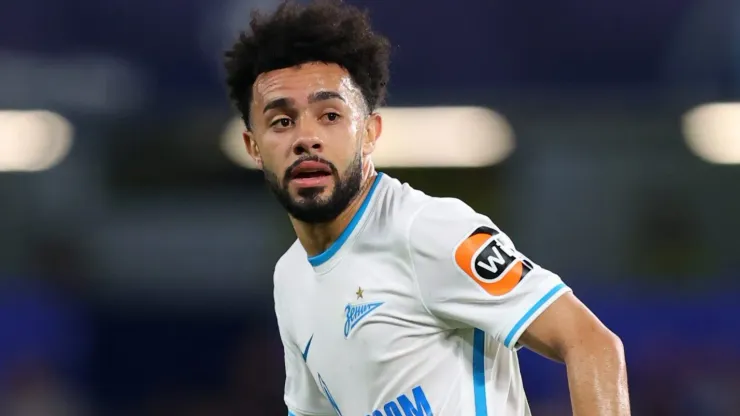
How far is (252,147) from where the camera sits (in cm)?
195

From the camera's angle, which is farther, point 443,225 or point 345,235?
point 345,235

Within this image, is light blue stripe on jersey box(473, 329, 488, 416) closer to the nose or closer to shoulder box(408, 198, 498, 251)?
shoulder box(408, 198, 498, 251)

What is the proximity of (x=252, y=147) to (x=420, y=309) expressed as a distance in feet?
1.70

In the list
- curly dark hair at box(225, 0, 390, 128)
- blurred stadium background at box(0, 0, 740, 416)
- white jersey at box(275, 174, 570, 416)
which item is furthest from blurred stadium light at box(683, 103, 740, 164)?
white jersey at box(275, 174, 570, 416)

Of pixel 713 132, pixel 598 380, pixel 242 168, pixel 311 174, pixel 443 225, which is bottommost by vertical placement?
pixel 598 380

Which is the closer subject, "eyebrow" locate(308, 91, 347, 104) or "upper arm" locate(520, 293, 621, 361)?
"upper arm" locate(520, 293, 621, 361)

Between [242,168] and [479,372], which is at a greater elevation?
[242,168]

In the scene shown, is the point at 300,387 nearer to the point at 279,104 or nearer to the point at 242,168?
the point at 279,104

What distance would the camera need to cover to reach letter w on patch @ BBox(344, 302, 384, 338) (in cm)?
168

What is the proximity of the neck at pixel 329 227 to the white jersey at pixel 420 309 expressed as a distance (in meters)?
0.02

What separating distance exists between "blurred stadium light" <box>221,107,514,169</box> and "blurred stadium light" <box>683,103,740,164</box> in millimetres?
861

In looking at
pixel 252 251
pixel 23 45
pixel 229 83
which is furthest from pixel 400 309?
pixel 23 45

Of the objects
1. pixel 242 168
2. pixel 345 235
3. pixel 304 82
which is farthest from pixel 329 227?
pixel 242 168

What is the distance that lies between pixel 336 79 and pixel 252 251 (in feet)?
9.93
